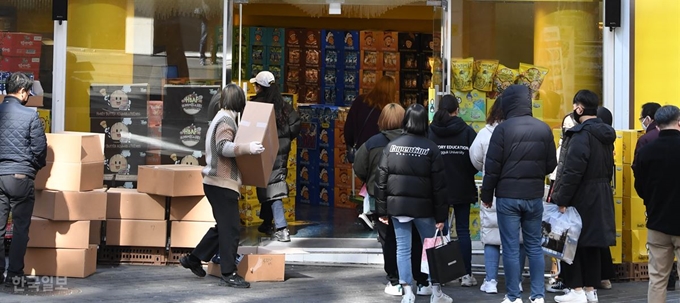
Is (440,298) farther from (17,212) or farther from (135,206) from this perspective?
(17,212)

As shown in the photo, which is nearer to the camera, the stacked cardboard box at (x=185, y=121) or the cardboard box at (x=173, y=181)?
the cardboard box at (x=173, y=181)

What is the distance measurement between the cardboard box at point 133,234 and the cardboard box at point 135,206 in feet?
0.20

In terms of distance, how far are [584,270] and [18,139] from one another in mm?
4600

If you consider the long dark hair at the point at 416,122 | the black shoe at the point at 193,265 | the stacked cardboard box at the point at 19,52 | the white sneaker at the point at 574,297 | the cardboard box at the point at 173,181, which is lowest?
the white sneaker at the point at 574,297

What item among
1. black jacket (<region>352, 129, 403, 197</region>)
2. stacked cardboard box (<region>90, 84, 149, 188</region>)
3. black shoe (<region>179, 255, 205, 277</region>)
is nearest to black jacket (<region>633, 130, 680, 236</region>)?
black jacket (<region>352, 129, 403, 197</region>)

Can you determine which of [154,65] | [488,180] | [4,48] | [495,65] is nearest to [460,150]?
[488,180]

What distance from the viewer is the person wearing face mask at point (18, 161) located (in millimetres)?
8109

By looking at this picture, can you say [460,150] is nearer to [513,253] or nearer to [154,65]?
[513,253]

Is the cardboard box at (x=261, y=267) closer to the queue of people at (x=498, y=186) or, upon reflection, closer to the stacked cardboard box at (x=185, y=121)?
the queue of people at (x=498, y=186)

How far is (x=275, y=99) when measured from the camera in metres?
10.1

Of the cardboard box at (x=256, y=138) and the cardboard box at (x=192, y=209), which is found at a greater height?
the cardboard box at (x=256, y=138)

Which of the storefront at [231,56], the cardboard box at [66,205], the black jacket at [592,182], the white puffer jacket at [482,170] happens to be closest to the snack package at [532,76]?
the storefront at [231,56]

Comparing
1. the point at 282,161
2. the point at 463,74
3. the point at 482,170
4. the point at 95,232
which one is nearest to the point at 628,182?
the point at 482,170

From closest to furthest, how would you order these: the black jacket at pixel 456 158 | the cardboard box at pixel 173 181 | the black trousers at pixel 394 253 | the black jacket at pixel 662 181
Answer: the black jacket at pixel 662 181 < the black trousers at pixel 394 253 < the black jacket at pixel 456 158 < the cardboard box at pixel 173 181
